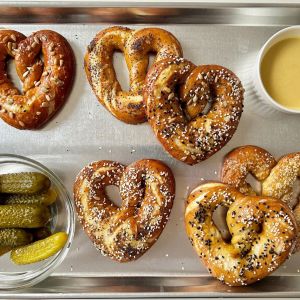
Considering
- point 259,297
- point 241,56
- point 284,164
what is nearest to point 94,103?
A: point 241,56

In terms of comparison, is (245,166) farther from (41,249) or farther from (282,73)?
(41,249)

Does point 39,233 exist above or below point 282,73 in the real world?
below

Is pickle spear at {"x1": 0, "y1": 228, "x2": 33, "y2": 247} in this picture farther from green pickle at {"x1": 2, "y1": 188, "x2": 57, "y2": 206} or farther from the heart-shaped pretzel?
the heart-shaped pretzel

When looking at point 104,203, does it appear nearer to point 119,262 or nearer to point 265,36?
point 119,262

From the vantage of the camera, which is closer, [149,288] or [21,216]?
[21,216]

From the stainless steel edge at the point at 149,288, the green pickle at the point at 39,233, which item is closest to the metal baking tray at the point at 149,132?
the stainless steel edge at the point at 149,288

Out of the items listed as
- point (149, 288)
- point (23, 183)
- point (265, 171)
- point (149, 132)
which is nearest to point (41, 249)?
point (23, 183)

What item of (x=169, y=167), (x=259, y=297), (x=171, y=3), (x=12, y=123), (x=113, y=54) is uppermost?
(x=171, y=3)
